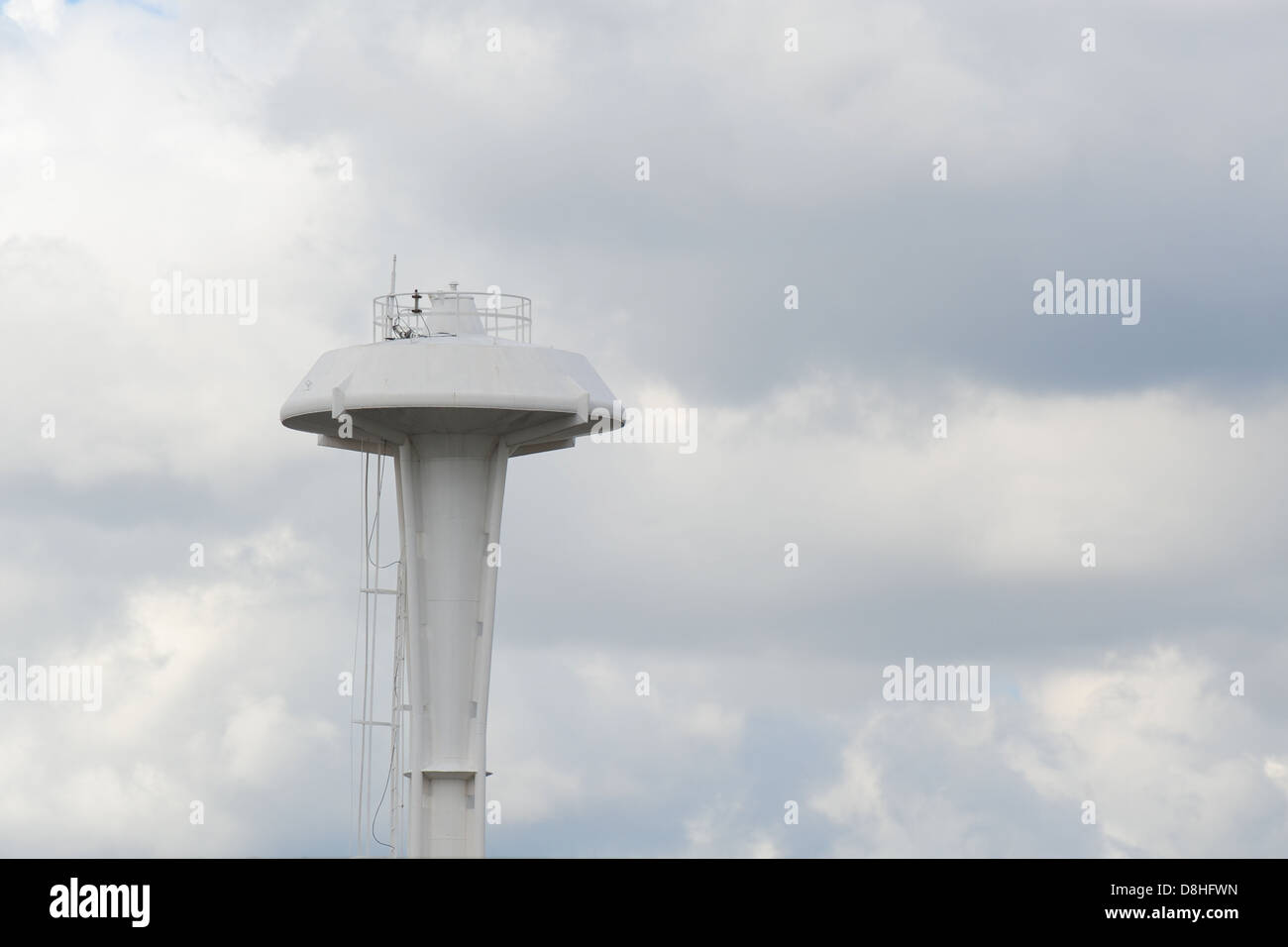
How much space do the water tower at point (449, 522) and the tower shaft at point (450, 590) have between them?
3cm

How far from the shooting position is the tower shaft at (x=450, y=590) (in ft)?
201

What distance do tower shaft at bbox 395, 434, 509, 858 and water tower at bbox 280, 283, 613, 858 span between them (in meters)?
0.03

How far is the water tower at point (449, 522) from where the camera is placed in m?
60.6

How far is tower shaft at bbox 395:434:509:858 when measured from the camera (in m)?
61.3

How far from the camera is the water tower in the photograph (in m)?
60.6

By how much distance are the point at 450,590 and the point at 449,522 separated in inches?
69.4

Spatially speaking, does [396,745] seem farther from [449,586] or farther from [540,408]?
[540,408]

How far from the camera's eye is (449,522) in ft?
202

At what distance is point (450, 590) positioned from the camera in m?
61.5
